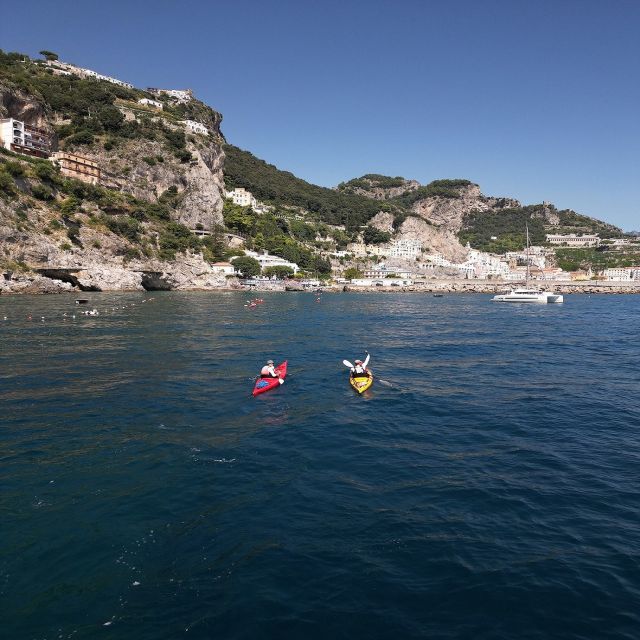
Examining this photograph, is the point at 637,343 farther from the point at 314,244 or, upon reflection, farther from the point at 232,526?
the point at 314,244

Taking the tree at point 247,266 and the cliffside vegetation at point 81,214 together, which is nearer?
the cliffside vegetation at point 81,214

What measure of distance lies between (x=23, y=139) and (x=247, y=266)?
175 feet

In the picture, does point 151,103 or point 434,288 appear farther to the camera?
point 434,288

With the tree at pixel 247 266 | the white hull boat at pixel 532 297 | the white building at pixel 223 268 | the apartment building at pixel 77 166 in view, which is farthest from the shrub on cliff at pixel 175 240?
the white hull boat at pixel 532 297

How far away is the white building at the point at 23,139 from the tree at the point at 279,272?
186 ft

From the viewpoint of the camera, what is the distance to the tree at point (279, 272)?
124 meters

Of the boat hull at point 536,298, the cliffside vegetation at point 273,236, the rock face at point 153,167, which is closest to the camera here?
the boat hull at point 536,298

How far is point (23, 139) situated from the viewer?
90.4m

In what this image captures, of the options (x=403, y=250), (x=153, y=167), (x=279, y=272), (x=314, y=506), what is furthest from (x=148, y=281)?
(x=403, y=250)

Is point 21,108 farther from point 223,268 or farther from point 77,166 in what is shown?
point 223,268

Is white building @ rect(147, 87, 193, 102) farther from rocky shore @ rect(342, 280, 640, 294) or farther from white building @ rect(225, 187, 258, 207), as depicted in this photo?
rocky shore @ rect(342, 280, 640, 294)

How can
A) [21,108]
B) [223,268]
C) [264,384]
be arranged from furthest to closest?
1. [223,268]
2. [21,108]
3. [264,384]

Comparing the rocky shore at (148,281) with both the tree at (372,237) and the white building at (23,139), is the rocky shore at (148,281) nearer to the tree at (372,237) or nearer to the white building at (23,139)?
the white building at (23,139)

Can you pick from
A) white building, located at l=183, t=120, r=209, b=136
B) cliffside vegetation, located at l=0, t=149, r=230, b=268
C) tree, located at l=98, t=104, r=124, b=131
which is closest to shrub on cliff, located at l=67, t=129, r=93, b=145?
tree, located at l=98, t=104, r=124, b=131
